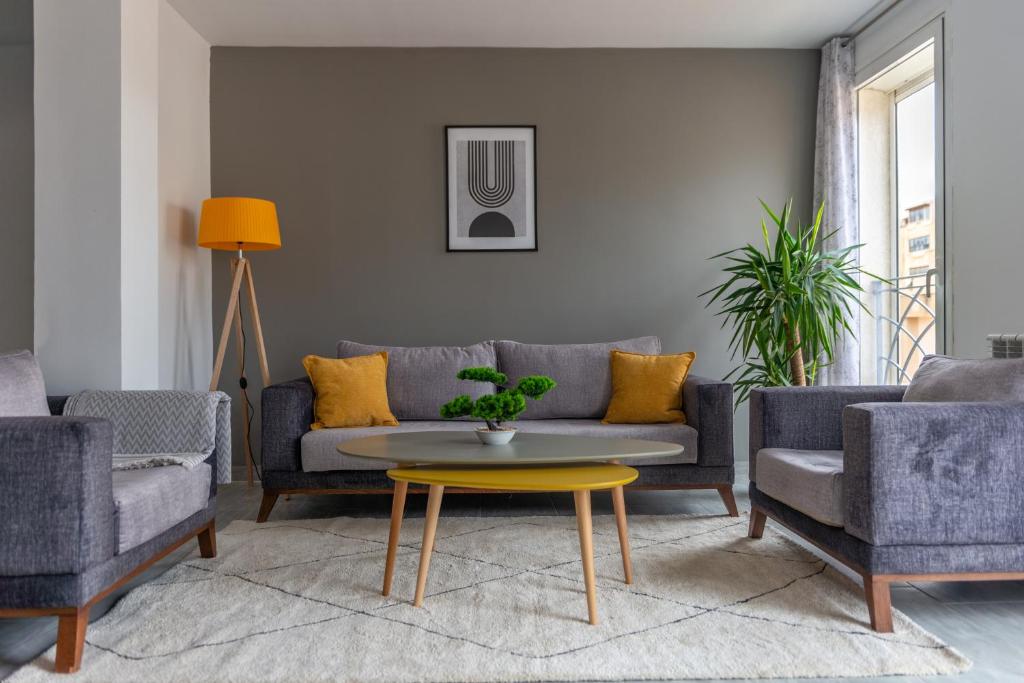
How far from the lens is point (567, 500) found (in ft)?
13.1

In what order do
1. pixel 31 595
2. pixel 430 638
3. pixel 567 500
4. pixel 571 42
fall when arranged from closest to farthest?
pixel 31 595 → pixel 430 638 → pixel 567 500 → pixel 571 42

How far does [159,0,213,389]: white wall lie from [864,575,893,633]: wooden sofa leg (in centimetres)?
359

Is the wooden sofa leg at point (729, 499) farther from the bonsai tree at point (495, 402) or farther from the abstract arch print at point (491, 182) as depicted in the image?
the abstract arch print at point (491, 182)

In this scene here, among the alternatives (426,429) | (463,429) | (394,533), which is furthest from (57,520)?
(426,429)

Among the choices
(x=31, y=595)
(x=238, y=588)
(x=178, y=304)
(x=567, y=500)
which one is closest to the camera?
(x=31, y=595)

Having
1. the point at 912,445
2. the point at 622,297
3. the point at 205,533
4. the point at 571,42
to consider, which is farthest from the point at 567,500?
the point at 571,42

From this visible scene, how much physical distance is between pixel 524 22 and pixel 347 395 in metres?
2.45

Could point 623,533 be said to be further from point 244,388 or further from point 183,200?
point 183,200

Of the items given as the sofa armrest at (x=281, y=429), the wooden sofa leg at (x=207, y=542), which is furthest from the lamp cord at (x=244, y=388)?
the wooden sofa leg at (x=207, y=542)

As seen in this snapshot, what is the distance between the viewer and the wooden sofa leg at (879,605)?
2.14m

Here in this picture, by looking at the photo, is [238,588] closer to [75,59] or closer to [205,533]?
[205,533]

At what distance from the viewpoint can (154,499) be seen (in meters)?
2.30

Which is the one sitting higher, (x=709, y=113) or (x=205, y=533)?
(x=709, y=113)

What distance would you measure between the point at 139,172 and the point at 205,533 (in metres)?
1.83
